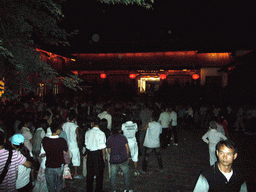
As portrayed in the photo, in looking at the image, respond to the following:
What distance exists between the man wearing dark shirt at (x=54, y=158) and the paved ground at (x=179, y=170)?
3.60 ft

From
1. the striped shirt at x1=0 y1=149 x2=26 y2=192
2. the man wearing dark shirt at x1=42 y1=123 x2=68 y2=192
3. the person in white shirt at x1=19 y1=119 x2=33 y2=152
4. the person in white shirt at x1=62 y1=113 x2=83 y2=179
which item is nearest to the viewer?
the striped shirt at x1=0 y1=149 x2=26 y2=192

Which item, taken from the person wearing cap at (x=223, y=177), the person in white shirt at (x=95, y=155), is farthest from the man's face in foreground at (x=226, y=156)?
the person in white shirt at (x=95, y=155)

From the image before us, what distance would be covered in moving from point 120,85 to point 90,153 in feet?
49.2

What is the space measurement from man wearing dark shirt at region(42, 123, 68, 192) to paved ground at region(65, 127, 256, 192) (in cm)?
110

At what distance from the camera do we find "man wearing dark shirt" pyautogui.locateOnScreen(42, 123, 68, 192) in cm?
366

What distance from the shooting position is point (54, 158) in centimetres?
367

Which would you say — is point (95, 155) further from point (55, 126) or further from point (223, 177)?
point (223, 177)

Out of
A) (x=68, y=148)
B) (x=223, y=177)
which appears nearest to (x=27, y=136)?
(x=68, y=148)

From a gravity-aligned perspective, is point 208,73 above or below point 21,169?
above

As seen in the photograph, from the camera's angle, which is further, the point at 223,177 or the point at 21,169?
the point at 21,169

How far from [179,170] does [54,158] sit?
396 cm

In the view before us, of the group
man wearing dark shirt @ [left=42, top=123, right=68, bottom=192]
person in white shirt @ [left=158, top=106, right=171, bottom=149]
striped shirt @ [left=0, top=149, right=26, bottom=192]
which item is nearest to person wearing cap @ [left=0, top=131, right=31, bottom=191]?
striped shirt @ [left=0, top=149, right=26, bottom=192]

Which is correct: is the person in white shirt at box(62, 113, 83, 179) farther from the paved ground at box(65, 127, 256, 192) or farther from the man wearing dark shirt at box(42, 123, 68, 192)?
the man wearing dark shirt at box(42, 123, 68, 192)

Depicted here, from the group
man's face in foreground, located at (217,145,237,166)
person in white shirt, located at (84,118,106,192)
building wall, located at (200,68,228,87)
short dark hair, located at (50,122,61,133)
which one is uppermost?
building wall, located at (200,68,228,87)
